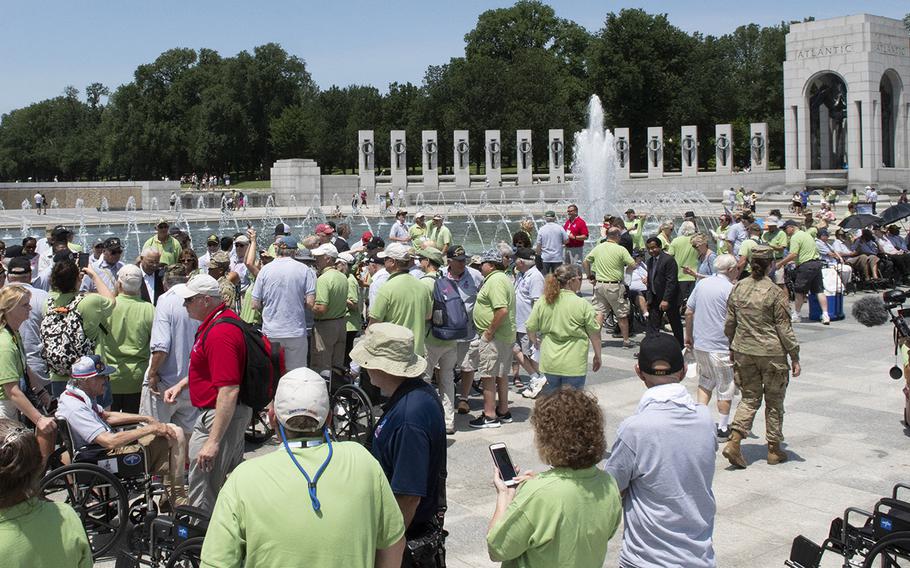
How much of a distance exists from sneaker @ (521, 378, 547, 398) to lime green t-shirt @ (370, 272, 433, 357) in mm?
1305

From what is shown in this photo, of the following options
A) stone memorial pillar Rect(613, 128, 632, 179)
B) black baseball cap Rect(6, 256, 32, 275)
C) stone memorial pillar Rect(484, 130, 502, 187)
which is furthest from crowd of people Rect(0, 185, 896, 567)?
stone memorial pillar Rect(613, 128, 632, 179)

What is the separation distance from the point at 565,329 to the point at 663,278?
185 inches

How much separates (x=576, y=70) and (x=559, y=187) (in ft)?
112

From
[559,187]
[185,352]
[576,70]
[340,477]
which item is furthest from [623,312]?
[576,70]

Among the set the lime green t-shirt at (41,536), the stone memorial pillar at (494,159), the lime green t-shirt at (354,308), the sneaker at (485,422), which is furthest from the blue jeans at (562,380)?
the stone memorial pillar at (494,159)

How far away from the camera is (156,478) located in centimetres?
687

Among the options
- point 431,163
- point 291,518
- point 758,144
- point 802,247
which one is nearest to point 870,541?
point 291,518

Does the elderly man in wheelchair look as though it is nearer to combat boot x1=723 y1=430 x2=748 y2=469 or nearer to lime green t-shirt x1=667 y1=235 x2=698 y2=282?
combat boot x1=723 y1=430 x2=748 y2=469

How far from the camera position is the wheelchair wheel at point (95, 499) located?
583cm

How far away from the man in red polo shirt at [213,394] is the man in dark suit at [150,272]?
440cm

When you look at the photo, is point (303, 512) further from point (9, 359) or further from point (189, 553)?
point (9, 359)

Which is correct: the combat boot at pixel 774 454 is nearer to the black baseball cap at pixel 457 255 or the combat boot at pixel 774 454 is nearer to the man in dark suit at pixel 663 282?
the black baseball cap at pixel 457 255

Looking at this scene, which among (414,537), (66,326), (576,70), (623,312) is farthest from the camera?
(576,70)

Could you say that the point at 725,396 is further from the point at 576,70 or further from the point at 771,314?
the point at 576,70
